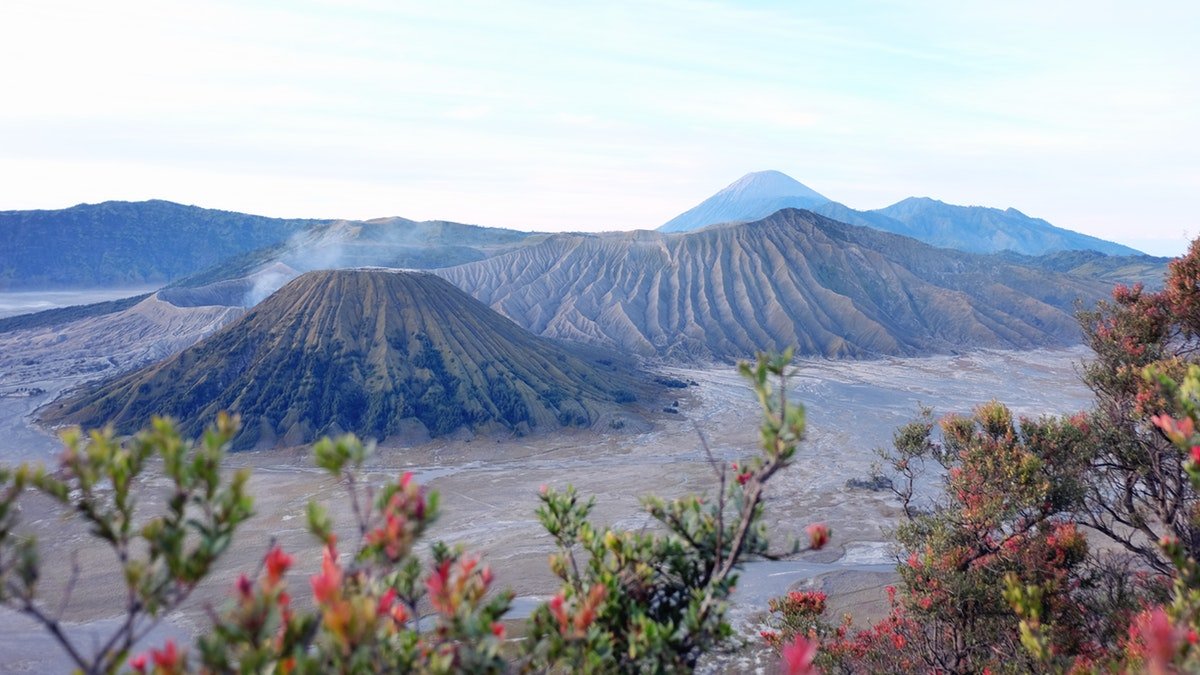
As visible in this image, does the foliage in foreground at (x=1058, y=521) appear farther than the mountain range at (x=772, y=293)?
No

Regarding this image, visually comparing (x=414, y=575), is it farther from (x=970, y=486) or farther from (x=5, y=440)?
(x=5, y=440)

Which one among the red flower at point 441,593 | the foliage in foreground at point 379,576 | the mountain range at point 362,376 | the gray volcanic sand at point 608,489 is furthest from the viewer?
the mountain range at point 362,376

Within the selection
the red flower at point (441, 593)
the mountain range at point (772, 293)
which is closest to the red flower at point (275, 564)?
the red flower at point (441, 593)

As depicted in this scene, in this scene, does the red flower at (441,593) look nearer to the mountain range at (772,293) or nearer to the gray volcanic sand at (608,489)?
the gray volcanic sand at (608,489)

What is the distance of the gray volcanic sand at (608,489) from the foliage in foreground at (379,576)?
28.8 feet

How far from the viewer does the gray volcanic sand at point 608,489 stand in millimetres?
24391

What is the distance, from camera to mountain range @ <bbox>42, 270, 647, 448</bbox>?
4646 centimetres

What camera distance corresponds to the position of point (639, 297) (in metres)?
87.7

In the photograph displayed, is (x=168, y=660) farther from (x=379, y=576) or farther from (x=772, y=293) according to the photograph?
(x=772, y=293)

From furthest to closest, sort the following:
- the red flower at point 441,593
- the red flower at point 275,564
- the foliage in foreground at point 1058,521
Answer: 1. the foliage in foreground at point 1058,521
2. the red flower at point 441,593
3. the red flower at point 275,564

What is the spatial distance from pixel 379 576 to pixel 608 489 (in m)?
32.2

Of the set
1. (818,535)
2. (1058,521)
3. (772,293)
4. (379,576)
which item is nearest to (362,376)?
(1058,521)

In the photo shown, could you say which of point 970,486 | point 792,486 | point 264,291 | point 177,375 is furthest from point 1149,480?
point 264,291

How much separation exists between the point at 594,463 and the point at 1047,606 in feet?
105
